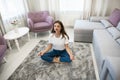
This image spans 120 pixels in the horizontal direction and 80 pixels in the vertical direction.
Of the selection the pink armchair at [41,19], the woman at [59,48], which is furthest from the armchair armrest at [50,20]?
the woman at [59,48]

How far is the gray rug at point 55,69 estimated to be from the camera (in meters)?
1.79

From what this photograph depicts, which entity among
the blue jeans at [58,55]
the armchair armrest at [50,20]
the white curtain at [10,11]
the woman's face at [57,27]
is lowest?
the blue jeans at [58,55]

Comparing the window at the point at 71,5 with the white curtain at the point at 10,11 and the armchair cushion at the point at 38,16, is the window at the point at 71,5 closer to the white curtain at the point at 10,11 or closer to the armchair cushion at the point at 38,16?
the armchair cushion at the point at 38,16

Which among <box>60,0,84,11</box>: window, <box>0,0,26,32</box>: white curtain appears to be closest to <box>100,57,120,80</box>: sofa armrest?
<box>0,0,26,32</box>: white curtain

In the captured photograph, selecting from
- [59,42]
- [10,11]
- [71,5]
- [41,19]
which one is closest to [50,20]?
[41,19]

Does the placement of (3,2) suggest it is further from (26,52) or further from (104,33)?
(104,33)

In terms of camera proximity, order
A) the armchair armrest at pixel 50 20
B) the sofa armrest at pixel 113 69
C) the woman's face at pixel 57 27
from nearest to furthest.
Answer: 1. the sofa armrest at pixel 113 69
2. the woman's face at pixel 57 27
3. the armchair armrest at pixel 50 20

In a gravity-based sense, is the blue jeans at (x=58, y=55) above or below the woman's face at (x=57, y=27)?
below

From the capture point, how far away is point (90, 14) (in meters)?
3.54

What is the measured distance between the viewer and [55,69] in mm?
1952

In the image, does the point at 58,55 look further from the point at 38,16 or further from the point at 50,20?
the point at 38,16

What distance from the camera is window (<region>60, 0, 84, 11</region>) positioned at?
3.50 metres

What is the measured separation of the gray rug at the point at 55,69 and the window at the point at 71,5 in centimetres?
181

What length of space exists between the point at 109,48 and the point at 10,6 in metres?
2.62
